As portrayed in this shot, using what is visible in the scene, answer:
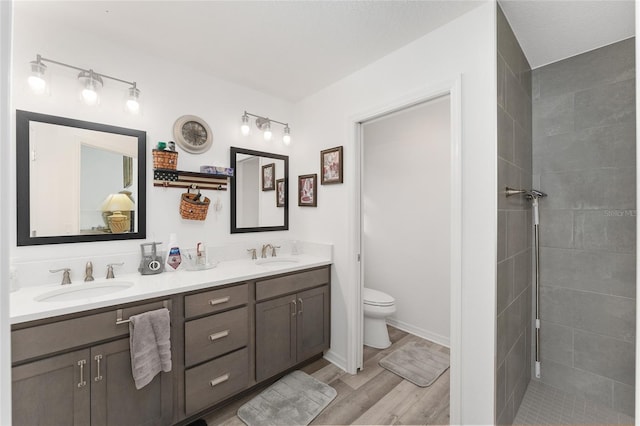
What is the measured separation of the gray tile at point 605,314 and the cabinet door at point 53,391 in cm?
298

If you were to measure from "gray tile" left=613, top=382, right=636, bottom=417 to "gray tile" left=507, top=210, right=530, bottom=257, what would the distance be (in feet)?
3.35

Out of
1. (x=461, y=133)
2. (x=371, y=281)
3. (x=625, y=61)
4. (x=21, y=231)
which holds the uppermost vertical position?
(x=625, y=61)

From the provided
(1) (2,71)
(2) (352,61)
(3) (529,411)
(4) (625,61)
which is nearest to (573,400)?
(3) (529,411)

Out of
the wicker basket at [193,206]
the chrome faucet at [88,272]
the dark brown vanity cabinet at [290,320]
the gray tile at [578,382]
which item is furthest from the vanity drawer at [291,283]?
the gray tile at [578,382]

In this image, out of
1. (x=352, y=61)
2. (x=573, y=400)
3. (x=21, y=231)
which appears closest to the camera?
(x=21, y=231)

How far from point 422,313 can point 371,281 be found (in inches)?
26.7

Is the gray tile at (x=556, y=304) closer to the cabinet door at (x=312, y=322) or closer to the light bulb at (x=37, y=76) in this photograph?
the cabinet door at (x=312, y=322)

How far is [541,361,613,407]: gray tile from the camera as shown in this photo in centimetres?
192

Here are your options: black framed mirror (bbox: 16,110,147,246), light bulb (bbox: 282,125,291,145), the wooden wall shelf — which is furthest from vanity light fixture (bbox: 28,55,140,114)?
light bulb (bbox: 282,125,291,145)

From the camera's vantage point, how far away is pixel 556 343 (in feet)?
6.94

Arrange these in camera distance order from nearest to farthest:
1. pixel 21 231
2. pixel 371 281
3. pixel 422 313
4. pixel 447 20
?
pixel 21 231
pixel 447 20
pixel 422 313
pixel 371 281

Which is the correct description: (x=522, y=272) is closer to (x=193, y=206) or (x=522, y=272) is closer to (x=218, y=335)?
(x=218, y=335)

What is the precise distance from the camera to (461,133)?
1.66 metres

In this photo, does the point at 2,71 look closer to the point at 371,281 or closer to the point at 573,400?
the point at 573,400
